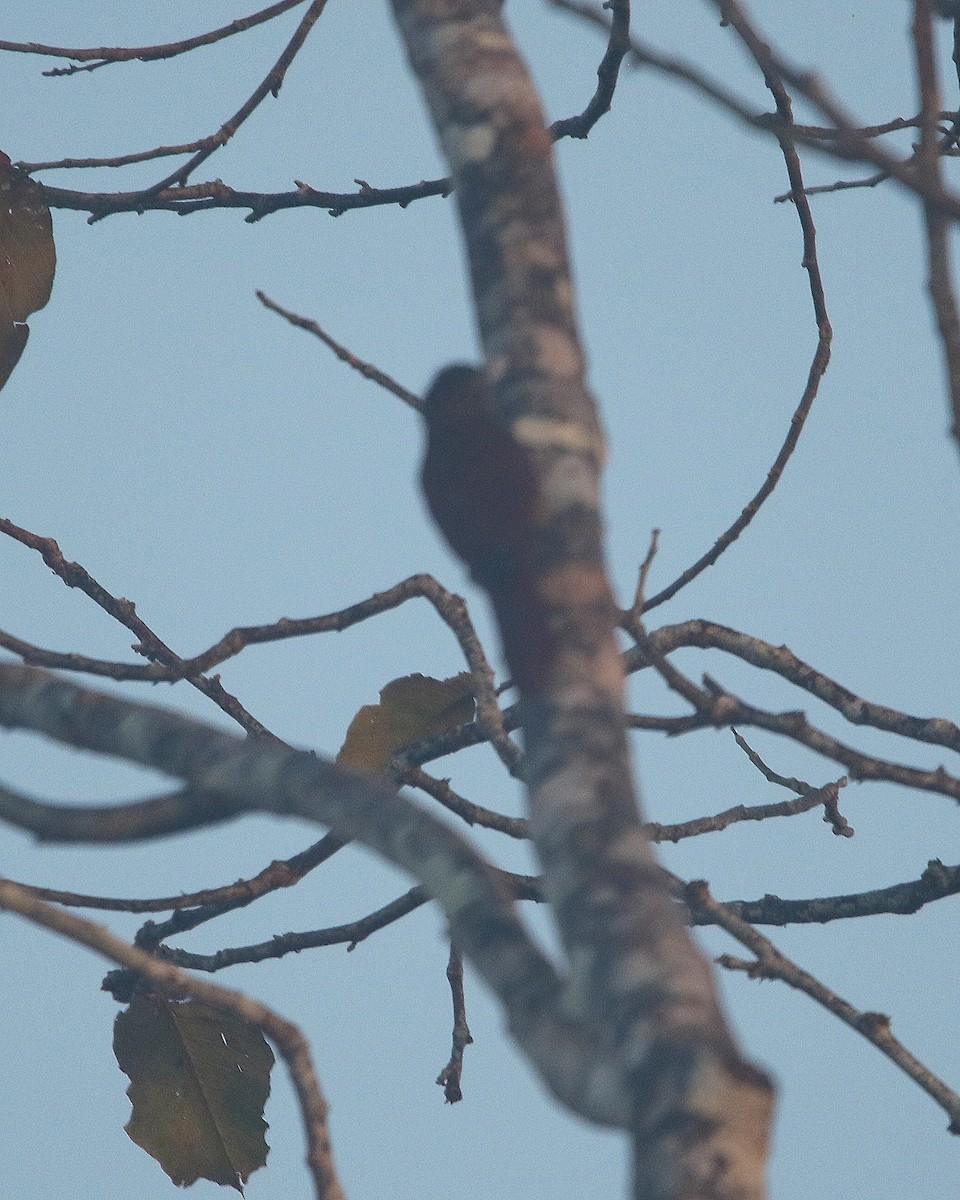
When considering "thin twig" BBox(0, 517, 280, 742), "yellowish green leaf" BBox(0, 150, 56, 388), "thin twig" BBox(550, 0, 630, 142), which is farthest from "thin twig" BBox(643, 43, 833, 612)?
"yellowish green leaf" BBox(0, 150, 56, 388)

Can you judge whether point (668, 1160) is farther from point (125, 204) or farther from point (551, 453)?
point (125, 204)

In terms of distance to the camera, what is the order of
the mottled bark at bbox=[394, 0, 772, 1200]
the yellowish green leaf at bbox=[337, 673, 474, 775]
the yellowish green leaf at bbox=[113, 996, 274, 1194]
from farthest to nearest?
the yellowish green leaf at bbox=[337, 673, 474, 775] → the yellowish green leaf at bbox=[113, 996, 274, 1194] → the mottled bark at bbox=[394, 0, 772, 1200]

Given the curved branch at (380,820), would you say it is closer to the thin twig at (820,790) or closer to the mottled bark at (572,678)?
the mottled bark at (572,678)

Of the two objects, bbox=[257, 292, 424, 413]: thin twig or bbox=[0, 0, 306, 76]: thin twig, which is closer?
bbox=[257, 292, 424, 413]: thin twig

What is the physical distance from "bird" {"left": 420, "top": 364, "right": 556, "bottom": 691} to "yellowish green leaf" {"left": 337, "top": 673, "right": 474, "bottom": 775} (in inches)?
65.2

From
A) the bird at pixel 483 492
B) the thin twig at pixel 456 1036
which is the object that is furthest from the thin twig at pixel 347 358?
the thin twig at pixel 456 1036

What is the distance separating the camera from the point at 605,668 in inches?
72.9

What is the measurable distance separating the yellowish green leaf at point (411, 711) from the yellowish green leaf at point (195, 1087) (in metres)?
0.88

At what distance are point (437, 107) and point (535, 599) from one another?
1.12 metres

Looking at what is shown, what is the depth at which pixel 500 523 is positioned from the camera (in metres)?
1.89

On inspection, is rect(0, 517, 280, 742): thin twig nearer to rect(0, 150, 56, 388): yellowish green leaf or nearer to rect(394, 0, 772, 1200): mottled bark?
rect(0, 150, 56, 388): yellowish green leaf

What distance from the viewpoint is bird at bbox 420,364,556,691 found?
1.84 meters

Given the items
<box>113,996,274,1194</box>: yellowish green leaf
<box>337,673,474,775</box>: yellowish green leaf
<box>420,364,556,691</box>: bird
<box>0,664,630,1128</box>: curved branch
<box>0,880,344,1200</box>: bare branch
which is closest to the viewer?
<box>0,664,630,1128</box>: curved branch

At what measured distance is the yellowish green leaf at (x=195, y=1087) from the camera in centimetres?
354
